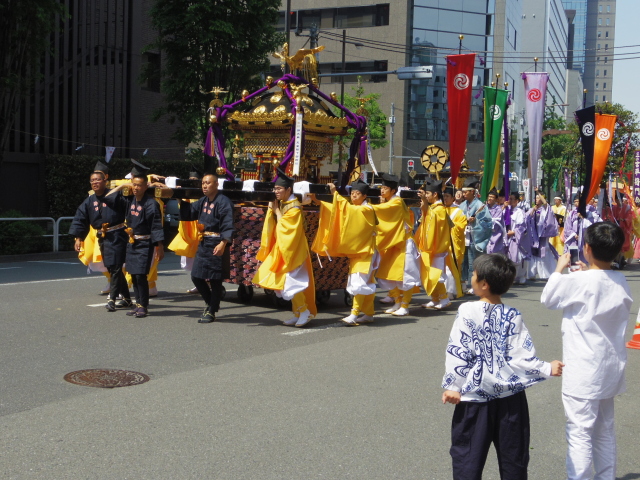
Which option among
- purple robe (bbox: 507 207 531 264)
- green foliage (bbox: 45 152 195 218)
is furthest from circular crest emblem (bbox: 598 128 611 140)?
green foliage (bbox: 45 152 195 218)

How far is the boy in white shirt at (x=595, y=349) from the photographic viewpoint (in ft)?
12.1

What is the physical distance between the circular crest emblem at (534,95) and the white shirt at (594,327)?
10976 millimetres

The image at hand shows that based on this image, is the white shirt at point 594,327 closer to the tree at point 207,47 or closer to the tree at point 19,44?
the tree at point 19,44

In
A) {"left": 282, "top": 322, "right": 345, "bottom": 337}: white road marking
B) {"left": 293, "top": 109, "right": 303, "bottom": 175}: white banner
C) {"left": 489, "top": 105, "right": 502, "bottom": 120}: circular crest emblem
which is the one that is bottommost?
{"left": 282, "top": 322, "right": 345, "bottom": 337}: white road marking

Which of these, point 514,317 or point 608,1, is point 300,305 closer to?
point 514,317

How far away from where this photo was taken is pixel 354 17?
50.9m

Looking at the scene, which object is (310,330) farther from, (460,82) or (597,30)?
→ (597,30)

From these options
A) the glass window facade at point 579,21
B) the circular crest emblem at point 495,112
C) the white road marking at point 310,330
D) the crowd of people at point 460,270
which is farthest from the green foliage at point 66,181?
the glass window facade at point 579,21

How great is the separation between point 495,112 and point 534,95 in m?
0.77

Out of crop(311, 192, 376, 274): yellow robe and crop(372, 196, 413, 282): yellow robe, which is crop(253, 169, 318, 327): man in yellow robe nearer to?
crop(311, 192, 376, 274): yellow robe

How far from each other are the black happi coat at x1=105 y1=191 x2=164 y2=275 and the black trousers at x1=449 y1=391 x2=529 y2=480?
237 inches

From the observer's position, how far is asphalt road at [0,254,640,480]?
427 centimetres

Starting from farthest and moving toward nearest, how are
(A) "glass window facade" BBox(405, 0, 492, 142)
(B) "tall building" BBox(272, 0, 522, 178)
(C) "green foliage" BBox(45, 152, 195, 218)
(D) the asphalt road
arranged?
1. (A) "glass window facade" BBox(405, 0, 492, 142)
2. (B) "tall building" BBox(272, 0, 522, 178)
3. (C) "green foliage" BBox(45, 152, 195, 218)
4. (D) the asphalt road

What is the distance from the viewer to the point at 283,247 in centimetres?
847
